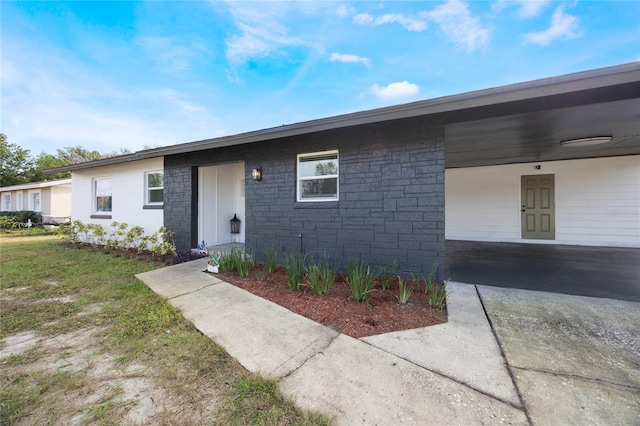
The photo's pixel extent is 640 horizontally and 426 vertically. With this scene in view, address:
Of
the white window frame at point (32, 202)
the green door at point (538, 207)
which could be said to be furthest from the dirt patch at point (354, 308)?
the white window frame at point (32, 202)

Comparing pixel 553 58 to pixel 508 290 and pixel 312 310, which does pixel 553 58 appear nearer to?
pixel 508 290

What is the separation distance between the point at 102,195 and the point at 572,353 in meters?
11.8

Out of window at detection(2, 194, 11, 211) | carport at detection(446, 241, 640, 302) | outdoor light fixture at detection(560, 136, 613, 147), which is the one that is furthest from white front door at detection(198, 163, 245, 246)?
window at detection(2, 194, 11, 211)

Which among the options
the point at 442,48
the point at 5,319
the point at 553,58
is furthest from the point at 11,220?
the point at 553,58

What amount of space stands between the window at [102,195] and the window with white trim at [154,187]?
2.13 meters

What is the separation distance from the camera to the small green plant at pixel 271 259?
4.68 meters

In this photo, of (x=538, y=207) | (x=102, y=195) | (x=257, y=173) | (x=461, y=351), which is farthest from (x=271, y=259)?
(x=538, y=207)

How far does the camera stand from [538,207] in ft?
26.6

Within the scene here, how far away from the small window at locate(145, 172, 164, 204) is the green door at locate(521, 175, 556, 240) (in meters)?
11.2

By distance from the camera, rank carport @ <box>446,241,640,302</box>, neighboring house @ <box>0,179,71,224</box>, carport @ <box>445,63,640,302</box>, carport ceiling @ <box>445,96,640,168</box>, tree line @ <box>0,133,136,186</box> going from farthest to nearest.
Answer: tree line @ <box>0,133,136,186</box> < neighboring house @ <box>0,179,71,224</box> < carport @ <box>446,241,640,302</box> < carport ceiling @ <box>445,96,640,168</box> < carport @ <box>445,63,640,302</box>

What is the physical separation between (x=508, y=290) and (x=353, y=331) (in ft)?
8.97

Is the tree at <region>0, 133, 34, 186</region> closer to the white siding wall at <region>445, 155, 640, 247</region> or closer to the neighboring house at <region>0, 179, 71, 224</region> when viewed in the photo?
the neighboring house at <region>0, 179, 71, 224</region>

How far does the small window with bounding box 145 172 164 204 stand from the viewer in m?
7.26

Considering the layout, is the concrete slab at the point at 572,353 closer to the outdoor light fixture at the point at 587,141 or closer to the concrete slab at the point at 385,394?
the concrete slab at the point at 385,394
